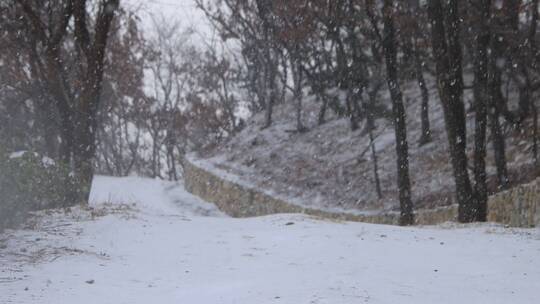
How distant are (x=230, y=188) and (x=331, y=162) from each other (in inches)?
164

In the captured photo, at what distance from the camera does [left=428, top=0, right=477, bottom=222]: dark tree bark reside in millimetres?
10250

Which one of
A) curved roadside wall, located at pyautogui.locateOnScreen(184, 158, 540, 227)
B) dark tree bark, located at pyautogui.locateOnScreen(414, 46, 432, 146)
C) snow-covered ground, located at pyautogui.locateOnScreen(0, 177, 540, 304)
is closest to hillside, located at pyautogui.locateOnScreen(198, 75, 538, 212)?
dark tree bark, located at pyautogui.locateOnScreen(414, 46, 432, 146)

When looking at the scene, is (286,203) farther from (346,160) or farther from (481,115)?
(481,115)

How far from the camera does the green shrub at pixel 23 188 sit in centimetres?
708

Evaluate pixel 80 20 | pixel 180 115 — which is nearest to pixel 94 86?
pixel 80 20

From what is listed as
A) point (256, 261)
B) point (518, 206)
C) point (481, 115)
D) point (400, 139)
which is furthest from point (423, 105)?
point (256, 261)

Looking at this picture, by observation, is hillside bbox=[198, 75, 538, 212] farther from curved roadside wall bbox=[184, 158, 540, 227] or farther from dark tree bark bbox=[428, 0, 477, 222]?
dark tree bark bbox=[428, 0, 477, 222]

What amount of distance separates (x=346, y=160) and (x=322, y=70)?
5.97m

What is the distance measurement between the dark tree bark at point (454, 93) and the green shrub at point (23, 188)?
6.71 m

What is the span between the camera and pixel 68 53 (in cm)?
2466

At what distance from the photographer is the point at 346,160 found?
19.6 m

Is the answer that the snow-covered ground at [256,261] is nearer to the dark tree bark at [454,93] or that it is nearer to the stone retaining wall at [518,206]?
the dark tree bark at [454,93]

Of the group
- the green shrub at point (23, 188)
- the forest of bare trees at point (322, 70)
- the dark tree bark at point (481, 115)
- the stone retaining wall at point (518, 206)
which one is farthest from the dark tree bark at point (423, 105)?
the green shrub at point (23, 188)

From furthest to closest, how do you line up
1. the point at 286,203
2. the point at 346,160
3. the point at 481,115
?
the point at 346,160, the point at 286,203, the point at 481,115
